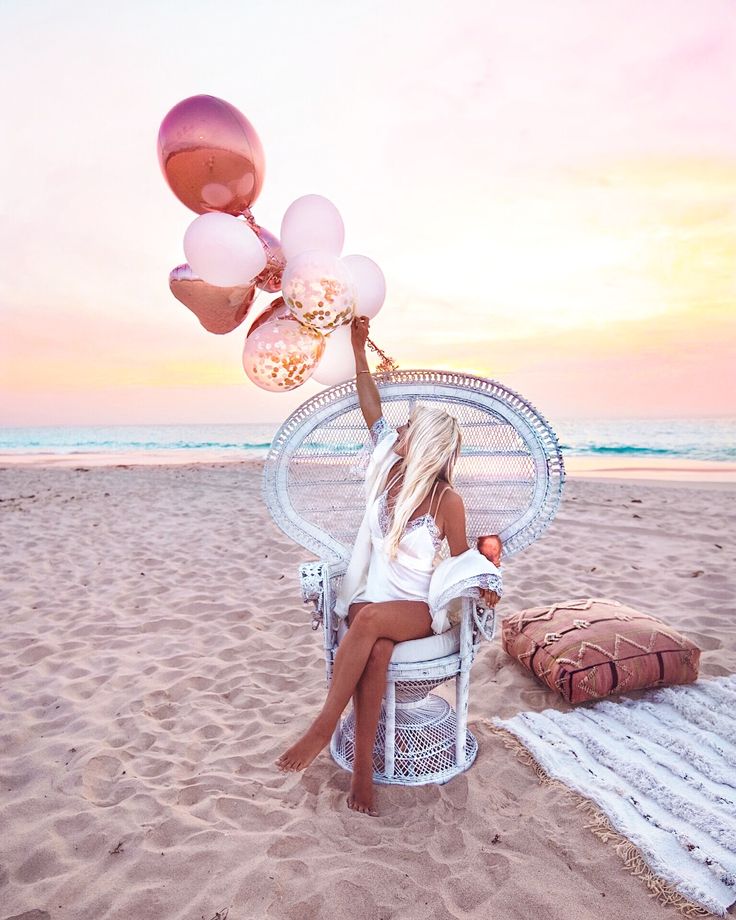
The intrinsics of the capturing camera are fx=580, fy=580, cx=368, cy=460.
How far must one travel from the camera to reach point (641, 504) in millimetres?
9047

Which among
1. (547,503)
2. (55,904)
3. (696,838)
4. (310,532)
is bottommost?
(55,904)

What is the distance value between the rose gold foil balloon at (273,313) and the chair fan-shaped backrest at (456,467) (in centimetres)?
45

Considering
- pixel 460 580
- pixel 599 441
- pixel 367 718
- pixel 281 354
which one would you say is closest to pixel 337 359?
pixel 281 354

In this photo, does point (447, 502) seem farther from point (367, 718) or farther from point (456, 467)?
point (367, 718)

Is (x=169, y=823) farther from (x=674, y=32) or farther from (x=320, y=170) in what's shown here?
(x=674, y=32)

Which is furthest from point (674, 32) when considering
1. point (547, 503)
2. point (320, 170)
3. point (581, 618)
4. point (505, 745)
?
point (505, 745)

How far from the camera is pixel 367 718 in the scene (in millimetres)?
2258

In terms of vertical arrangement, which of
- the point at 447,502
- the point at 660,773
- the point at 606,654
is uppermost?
the point at 447,502

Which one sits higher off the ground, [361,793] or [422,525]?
[422,525]

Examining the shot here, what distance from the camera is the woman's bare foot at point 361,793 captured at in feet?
7.23

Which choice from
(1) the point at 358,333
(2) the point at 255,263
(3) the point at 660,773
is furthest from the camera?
(1) the point at 358,333

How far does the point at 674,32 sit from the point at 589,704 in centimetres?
567

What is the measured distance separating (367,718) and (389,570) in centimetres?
59

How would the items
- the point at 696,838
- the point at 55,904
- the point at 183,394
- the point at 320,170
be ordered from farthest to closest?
the point at 183,394
the point at 320,170
the point at 696,838
the point at 55,904
